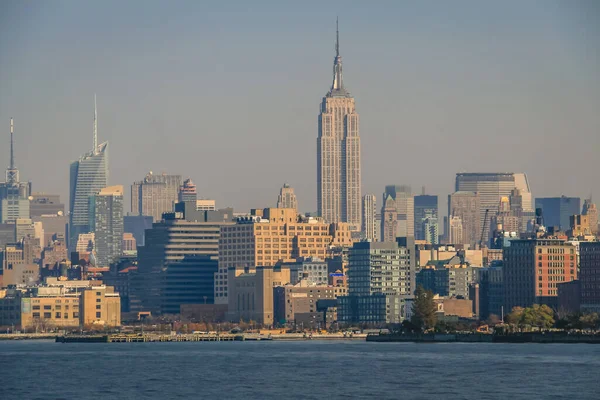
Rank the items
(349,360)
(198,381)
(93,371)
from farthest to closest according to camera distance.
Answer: (349,360), (93,371), (198,381)

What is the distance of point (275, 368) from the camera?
182m

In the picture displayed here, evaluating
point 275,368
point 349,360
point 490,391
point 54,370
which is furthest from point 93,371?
point 490,391

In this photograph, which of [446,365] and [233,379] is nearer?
[233,379]

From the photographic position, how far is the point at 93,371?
18050cm

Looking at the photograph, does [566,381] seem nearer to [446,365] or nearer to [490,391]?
[490,391]

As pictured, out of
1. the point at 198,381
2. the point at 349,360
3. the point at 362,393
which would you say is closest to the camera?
the point at 362,393

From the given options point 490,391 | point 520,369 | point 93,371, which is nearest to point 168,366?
point 93,371

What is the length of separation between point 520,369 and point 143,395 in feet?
129

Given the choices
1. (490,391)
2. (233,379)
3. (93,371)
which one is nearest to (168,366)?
(93,371)

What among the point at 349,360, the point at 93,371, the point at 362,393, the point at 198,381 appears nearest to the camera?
the point at 362,393

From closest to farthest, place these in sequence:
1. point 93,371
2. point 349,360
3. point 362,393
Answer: point 362,393, point 93,371, point 349,360

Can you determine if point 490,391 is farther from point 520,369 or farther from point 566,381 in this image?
point 520,369

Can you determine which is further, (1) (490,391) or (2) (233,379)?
(2) (233,379)

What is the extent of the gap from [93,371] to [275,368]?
16733 millimetres
